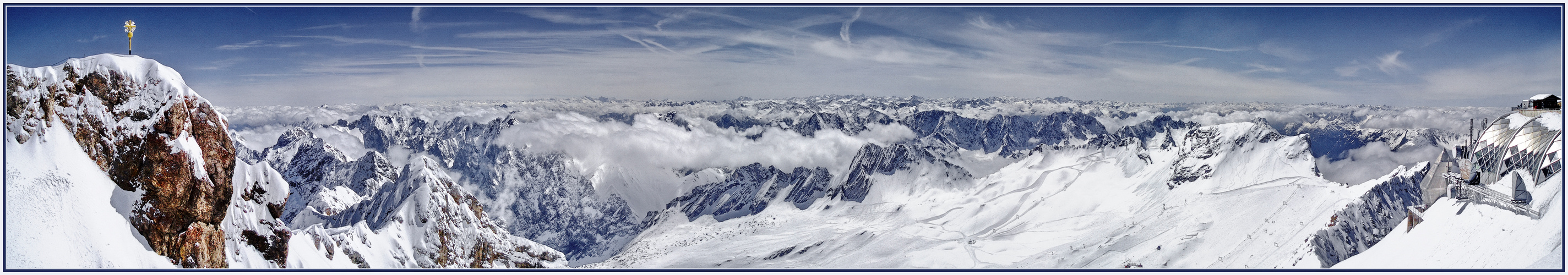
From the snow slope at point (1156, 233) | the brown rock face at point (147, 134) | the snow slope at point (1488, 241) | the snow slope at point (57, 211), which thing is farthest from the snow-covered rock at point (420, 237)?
the snow slope at point (1488, 241)

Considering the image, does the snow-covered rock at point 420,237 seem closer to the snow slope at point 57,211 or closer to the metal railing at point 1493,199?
the snow slope at point 57,211

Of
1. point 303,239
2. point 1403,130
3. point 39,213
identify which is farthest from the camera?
point 1403,130

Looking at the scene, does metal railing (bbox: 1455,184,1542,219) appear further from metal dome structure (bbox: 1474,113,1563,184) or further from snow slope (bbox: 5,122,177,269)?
snow slope (bbox: 5,122,177,269)

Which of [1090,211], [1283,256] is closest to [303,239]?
[1283,256]

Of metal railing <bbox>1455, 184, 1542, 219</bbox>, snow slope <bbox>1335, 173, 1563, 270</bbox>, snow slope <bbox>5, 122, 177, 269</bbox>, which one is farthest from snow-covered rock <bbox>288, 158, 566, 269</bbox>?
metal railing <bbox>1455, 184, 1542, 219</bbox>

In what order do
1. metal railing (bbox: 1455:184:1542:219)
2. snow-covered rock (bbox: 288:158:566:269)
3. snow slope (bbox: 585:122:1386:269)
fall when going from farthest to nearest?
snow slope (bbox: 585:122:1386:269)
snow-covered rock (bbox: 288:158:566:269)
metal railing (bbox: 1455:184:1542:219)

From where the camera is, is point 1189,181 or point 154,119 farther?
point 1189,181

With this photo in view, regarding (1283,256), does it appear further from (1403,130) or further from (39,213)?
(39,213)
